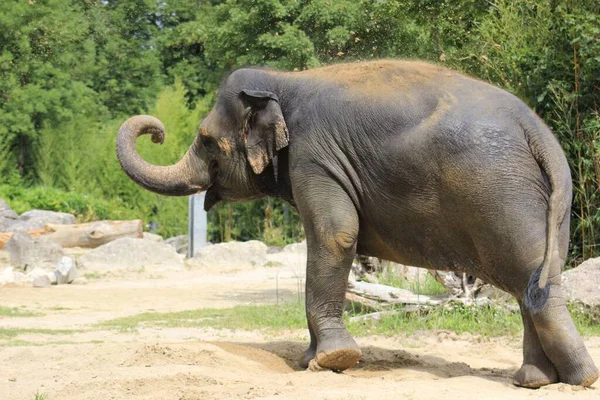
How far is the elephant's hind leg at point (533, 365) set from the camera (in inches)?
239

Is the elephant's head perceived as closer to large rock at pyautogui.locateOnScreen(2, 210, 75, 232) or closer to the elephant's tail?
the elephant's tail

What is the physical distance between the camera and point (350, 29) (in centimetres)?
2044

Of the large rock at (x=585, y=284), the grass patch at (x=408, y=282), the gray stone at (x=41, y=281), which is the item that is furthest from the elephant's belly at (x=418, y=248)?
the gray stone at (x=41, y=281)

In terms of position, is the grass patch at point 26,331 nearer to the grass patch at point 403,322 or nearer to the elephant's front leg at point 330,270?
the grass patch at point 403,322

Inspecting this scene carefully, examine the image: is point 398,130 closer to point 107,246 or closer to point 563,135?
point 563,135

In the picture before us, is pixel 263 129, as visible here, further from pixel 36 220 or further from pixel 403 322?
pixel 36 220

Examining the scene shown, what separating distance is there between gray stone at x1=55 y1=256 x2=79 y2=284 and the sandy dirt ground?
4671mm

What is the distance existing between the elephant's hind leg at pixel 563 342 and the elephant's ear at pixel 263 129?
2.13m

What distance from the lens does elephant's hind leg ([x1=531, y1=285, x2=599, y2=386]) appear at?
589cm

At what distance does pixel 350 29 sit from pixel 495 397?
15417mm

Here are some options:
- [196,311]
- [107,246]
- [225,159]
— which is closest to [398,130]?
[225,159]

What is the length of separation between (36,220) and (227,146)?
55.6 feet

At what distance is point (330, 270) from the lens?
21.9ft

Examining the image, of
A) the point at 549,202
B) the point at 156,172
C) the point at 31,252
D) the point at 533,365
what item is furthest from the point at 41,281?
the point at 549,202
